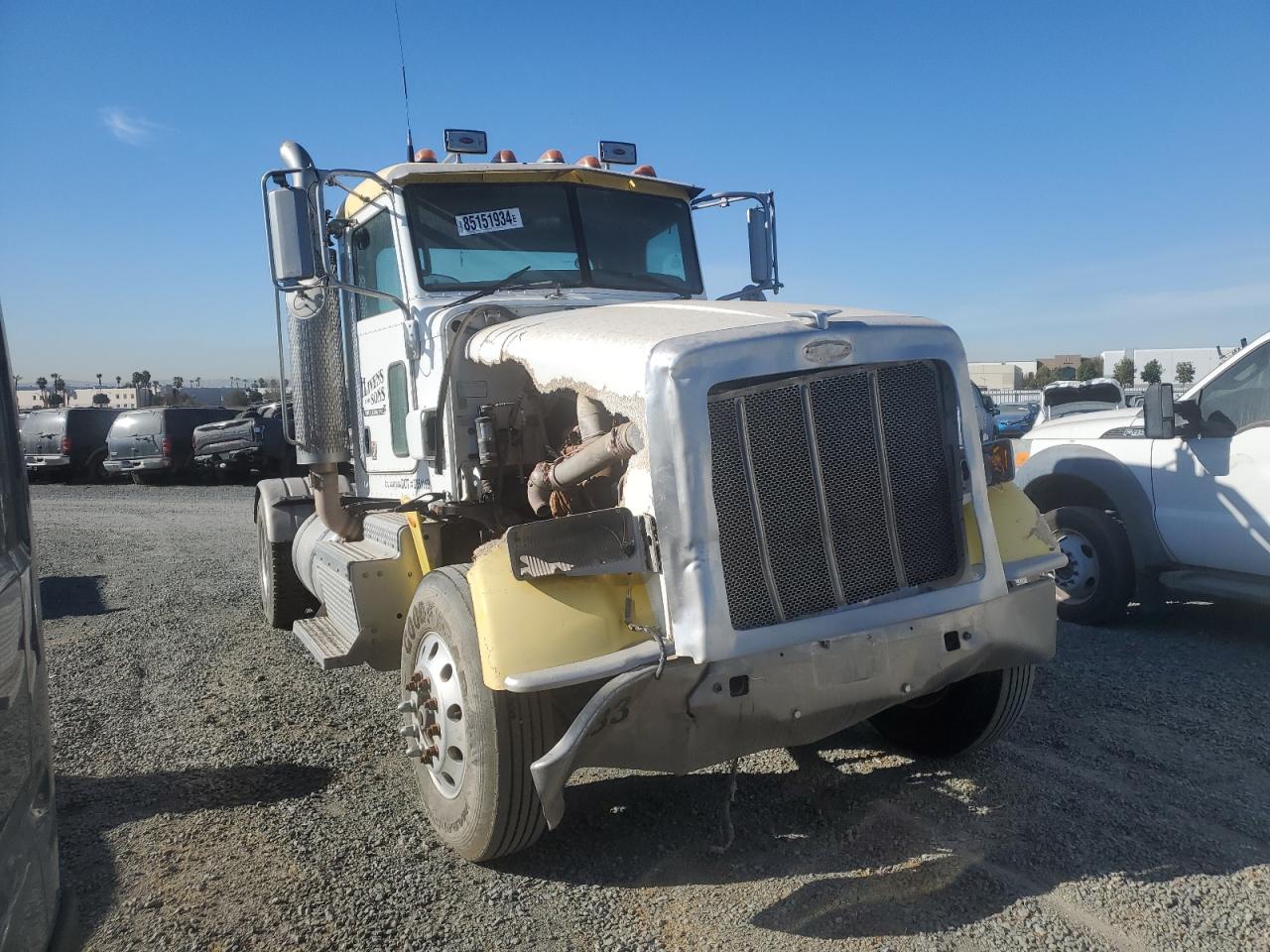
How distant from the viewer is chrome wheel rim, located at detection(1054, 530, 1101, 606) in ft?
21.4

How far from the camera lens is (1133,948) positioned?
112 inches

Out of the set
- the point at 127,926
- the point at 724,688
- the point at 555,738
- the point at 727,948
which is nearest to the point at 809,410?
the point at 724,688

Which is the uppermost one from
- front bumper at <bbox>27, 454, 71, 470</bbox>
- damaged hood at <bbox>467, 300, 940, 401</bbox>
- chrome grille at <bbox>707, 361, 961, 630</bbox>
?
front bumper at <bbox>27, 454, 71, 470</bbox>

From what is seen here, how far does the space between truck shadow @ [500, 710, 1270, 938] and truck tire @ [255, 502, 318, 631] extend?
348 cm

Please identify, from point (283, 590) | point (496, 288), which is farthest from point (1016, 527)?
point (283, 590)

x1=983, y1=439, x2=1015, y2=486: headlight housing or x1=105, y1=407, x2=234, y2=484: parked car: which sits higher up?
x1=105, y1=407, x2=234, y2=484: parked car

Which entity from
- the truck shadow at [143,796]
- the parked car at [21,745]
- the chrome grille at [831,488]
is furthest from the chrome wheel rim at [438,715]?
the parked car at [21,745]

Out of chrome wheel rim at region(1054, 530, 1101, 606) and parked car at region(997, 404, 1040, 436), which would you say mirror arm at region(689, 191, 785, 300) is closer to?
chrome wheel rim at region(1054, 530, 1101, 606)

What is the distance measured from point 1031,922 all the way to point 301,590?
5.27 metres

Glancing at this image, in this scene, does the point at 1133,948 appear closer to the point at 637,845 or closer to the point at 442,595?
the point at 637,845

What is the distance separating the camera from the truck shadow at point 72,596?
8.00 meters

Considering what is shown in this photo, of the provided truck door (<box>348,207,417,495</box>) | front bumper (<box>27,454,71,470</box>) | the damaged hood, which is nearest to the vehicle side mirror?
truck door (<box>348,207,417,495</box>)

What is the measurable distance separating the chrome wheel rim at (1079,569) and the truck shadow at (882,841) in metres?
2.59

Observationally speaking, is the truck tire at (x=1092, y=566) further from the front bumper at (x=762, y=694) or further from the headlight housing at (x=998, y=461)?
the front bumper at (x=762, y=694)
